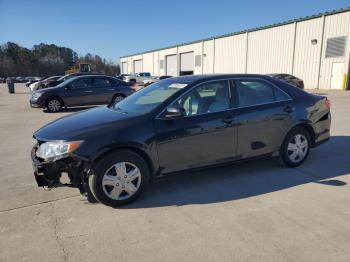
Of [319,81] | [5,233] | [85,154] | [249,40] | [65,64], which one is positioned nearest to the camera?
[5,233]

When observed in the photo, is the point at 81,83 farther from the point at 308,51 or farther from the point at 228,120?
the point at 308,51

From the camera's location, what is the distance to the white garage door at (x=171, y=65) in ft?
171

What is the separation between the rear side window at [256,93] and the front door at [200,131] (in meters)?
0.23

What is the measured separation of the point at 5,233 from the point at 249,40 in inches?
1381

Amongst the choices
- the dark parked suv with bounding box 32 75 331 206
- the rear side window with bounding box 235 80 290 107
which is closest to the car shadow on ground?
the dark parked suv with bounding box 32 75 331 206

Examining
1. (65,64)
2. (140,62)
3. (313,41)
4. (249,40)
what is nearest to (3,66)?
(65,64)

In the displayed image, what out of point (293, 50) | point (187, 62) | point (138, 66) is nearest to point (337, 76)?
point (293, 50)

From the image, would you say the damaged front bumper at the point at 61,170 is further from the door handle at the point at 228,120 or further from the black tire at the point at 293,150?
the black tire at the point at 293,150

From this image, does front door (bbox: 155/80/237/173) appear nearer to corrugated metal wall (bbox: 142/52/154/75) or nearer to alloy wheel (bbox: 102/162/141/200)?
alloy wheel (bbox: 102/162/141/200)

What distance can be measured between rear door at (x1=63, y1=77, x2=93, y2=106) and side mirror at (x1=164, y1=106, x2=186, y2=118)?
10.2 m

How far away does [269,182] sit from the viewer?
175 inches

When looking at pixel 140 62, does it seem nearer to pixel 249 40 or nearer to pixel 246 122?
pixel 249 40

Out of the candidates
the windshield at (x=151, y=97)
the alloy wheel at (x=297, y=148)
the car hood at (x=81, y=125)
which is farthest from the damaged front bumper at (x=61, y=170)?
the alloy wheel at (x=297, y=148)

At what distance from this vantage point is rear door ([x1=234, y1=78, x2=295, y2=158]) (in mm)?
4469
